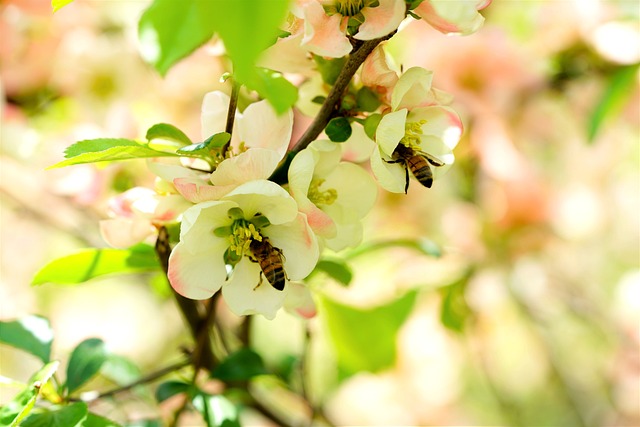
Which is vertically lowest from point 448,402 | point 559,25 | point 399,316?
point 448,402

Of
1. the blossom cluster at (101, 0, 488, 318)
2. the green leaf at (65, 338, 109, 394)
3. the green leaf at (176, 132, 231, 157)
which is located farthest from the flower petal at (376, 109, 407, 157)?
the green leaf at (65, 338, 109, 394)

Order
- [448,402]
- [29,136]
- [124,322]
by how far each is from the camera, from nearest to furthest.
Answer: [29,136], [448,402], [124,322]

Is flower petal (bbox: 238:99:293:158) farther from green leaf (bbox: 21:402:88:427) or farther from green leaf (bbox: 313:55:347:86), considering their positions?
green leaf (bbox: 21:402:88:427)

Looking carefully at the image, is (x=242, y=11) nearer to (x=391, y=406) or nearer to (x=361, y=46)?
(x=361, y=46)

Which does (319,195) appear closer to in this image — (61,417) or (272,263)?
(272,263)

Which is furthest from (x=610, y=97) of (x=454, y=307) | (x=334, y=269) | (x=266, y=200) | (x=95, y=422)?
(x=95, y=422)

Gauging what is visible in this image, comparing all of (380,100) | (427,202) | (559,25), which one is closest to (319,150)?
(380,100)
